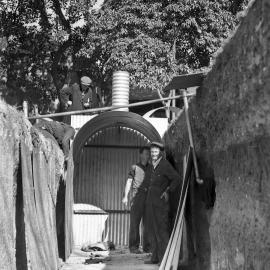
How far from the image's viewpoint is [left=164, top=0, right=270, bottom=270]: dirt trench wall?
435 cm

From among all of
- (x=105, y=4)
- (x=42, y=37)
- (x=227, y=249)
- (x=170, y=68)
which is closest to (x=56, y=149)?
(x=227, y=249)

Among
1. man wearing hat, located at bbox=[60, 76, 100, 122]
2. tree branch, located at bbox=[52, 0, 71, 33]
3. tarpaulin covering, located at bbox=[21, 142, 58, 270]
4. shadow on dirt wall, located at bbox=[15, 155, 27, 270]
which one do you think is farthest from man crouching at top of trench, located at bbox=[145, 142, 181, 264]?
tree branch, located at bbox=[52, 0, 71, 33]

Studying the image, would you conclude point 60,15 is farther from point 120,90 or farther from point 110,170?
point 110,170

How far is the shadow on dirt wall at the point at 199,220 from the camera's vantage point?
670 centimetres

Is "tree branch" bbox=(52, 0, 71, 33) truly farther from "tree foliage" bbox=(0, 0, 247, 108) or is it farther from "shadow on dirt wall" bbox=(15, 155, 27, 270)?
"shadow on dirt wall" bbox=(15, 155, 27, 270)

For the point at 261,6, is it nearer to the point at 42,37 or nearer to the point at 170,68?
the point at 170,68

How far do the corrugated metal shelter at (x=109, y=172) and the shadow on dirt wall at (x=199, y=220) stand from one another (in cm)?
542

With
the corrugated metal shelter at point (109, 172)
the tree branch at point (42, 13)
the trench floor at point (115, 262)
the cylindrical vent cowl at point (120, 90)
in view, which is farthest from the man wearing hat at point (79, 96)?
the tree branch at point (42, 13)

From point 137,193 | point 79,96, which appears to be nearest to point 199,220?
point 137,193

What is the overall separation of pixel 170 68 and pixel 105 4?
4257 mm

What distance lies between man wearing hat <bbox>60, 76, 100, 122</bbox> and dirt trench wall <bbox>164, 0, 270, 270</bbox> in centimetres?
585

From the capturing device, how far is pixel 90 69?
76.1 ft

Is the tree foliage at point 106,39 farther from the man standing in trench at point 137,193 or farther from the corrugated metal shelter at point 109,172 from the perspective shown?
the man standing in trench at point 137,193

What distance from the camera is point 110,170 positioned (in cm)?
1402
